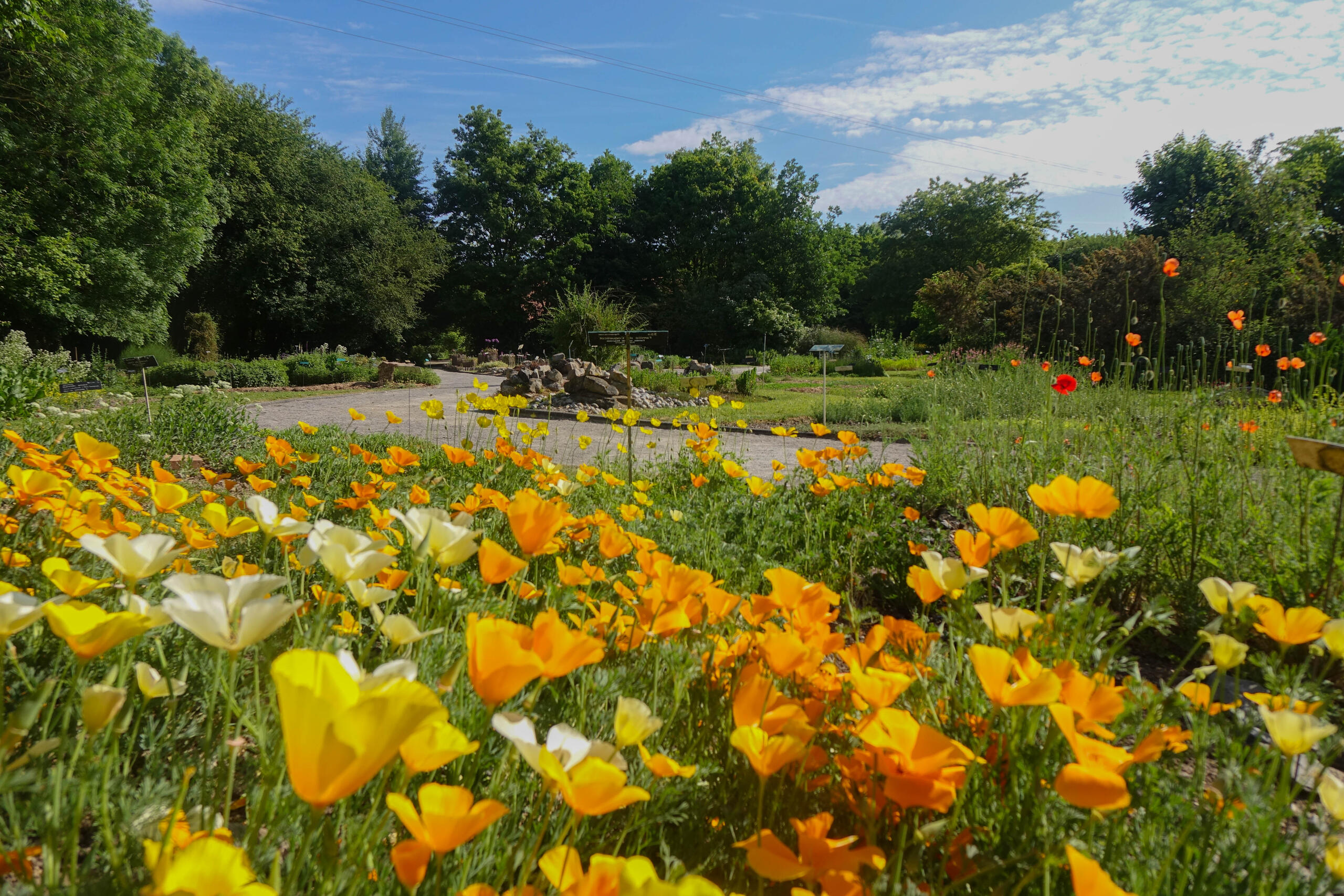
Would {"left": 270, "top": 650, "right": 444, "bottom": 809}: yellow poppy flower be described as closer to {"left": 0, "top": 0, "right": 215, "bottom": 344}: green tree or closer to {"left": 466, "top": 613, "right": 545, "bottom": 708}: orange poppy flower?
{"left": 466, "top": 613, "right": 545, "bottom": 708}: orange poppy flower

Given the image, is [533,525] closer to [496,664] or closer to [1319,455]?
[496,664]

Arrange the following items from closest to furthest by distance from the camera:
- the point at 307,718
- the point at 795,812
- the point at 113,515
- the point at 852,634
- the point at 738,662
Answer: the point at 307,718
the point at 795,812
the point at 738,662
the point at 113,515
the point at 852,634

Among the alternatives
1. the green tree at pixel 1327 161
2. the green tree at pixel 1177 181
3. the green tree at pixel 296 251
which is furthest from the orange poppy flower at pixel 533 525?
the green tree at pixel 1177 181

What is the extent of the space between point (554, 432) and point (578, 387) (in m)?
4.53

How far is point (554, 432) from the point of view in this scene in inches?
260

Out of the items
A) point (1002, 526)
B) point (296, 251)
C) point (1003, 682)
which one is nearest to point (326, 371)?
point (296, 251)

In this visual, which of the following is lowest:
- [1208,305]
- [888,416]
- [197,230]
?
[888,416]

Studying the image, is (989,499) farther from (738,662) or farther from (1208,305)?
(1208,305)

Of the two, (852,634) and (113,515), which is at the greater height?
(113,515)

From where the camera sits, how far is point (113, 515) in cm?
129

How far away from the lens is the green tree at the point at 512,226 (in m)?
28.2

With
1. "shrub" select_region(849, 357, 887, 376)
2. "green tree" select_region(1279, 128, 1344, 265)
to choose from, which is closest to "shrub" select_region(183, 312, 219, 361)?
"shrub" select_region(849, 357, 887, 376)

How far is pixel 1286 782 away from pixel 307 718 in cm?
86

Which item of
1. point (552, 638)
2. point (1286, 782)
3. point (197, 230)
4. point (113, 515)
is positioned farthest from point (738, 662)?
point (197, 230)
